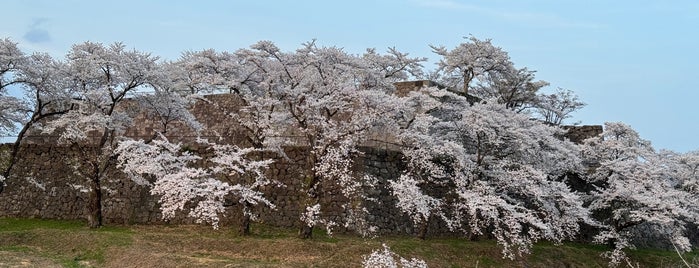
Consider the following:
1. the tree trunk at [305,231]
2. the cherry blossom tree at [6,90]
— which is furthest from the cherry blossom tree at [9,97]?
the tree trunk at [305,231]

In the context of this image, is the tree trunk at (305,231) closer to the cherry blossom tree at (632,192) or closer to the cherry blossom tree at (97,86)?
the cherry blossom tree at (97,86)

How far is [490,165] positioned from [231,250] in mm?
6416

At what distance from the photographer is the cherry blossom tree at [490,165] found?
1402 centimetres

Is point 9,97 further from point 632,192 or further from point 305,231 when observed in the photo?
point 632,192

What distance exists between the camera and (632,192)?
16.8 metres

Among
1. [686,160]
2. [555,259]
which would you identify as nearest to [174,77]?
[555,259]

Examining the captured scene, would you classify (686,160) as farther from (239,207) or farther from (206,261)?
(206,261)

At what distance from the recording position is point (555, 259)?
15766 millimetres

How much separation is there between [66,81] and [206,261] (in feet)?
24.2

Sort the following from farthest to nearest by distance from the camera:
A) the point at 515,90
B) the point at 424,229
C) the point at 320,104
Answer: the point at 515,90
the point at 424,229
the point at 320,104

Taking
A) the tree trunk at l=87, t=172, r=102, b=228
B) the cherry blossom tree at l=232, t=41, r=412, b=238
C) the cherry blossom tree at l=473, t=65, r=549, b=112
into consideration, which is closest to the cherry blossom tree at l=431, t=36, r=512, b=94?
the cherry blossom tree at l=473, t=65, r=549, b=112

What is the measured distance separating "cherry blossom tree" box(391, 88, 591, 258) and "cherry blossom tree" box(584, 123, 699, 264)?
2318 millimetres

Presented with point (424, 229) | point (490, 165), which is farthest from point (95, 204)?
point (490, 165)

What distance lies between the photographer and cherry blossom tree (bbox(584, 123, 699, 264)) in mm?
16391
